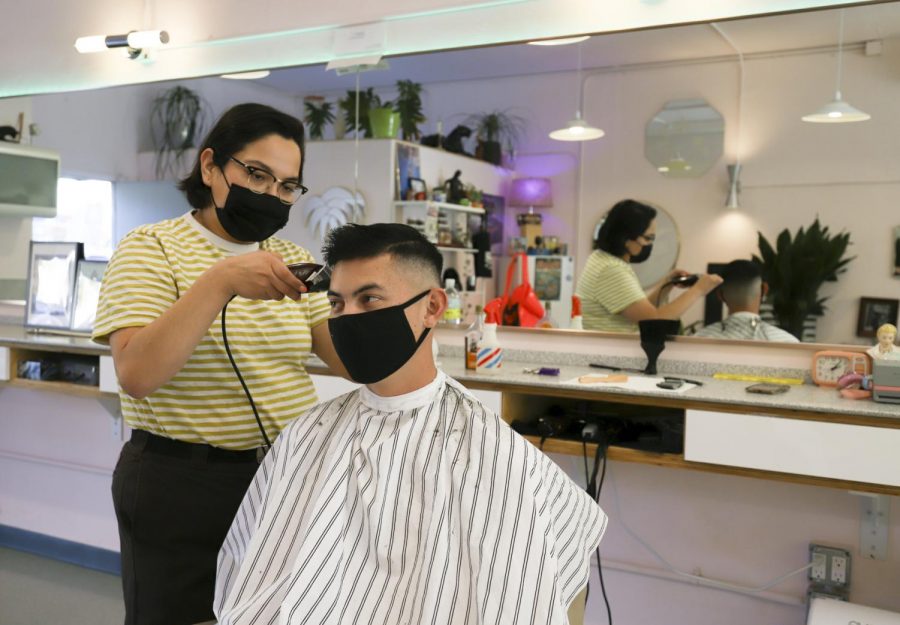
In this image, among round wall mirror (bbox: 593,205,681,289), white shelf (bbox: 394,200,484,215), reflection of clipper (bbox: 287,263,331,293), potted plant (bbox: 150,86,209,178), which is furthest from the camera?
potted plant (bbox: 150,86,209,178)

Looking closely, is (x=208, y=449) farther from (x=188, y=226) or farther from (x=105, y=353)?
(x=105, y=353)

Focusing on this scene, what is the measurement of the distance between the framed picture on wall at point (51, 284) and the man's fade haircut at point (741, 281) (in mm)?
2796

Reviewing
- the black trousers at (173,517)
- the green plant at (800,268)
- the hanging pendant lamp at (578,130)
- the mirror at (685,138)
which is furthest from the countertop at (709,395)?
the black trousers at (173,517)

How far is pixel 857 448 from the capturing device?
208 cm

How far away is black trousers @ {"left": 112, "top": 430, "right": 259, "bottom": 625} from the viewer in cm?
160

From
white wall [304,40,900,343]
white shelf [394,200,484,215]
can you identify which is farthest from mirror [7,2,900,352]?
white shelf [394,200,484,215]

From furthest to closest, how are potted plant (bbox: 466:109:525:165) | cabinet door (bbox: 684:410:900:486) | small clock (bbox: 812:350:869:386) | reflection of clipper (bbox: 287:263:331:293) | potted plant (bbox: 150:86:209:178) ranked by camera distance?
potted plant (bbox: 150:86:209:178) < potted plant (bbox: 466:109:525:165) < small clock (bbox: 812:350:869:386) < cabinet door (bbox: 684:410:900:486) < reflection of clipper (bbox: 287:263:331:293)

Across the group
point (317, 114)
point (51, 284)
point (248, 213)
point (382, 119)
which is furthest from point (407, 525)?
point (51, 284)

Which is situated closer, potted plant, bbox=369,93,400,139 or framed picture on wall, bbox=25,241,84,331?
potted plant, bbox=369,93,400,139

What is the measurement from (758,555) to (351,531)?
5.74 feet

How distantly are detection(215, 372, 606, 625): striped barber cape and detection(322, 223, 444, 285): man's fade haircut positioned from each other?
27cm

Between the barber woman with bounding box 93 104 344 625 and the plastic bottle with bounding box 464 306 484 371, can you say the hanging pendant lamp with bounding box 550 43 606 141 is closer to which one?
the plastic bottle with bounding box 464 306 484 371

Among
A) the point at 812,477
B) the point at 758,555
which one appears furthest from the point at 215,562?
the point at 758,555

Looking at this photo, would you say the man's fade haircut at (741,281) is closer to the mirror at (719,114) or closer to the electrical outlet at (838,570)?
the mirror at (719,114)
